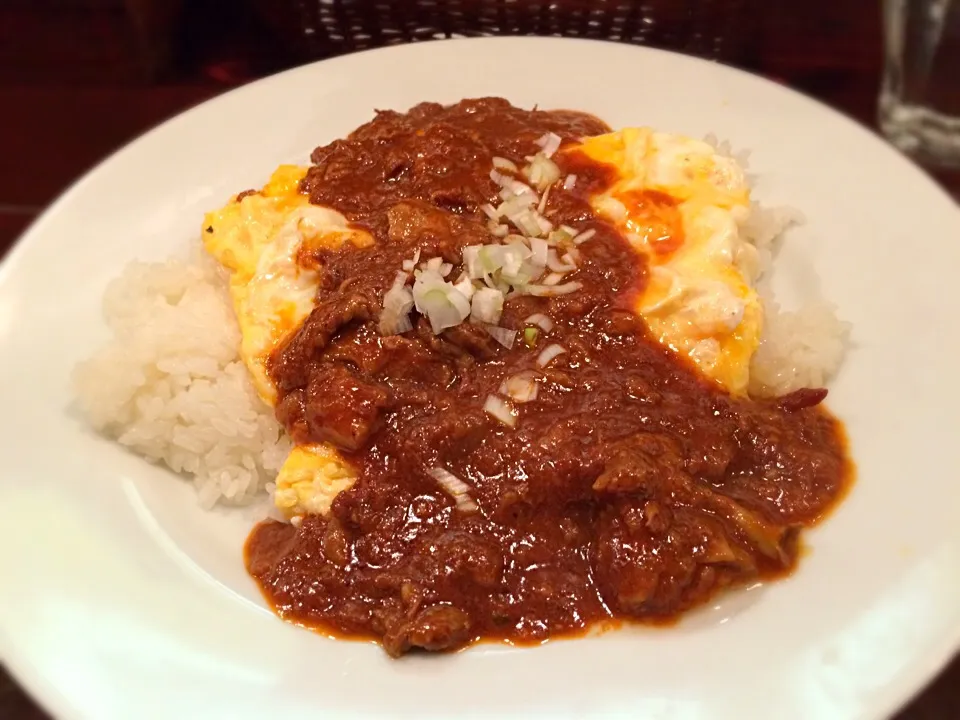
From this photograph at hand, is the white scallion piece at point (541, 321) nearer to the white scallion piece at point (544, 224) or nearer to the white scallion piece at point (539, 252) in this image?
the white scallion piece at point (539, 252)

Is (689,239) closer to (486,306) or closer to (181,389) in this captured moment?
(486,306)

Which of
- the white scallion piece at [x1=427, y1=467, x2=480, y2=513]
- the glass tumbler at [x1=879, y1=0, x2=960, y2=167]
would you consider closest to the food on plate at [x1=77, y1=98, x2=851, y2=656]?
the white scallion piece at [x1=427, y1=467, x2=480, y2=513]

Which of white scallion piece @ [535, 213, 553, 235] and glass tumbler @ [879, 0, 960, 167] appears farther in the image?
glass tumbler @ [879, 0, 960, 167]

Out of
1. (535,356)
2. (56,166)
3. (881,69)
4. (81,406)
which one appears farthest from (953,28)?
(56,166)

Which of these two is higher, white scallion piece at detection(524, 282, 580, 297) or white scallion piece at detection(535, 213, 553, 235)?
white scallion piece at detection(535, 213, 553, 235)

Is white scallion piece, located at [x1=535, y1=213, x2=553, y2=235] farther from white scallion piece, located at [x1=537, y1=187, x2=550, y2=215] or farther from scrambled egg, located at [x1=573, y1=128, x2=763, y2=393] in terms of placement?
scrambled egg, located at [x1=573, y1=128, x2=763, y2=393]

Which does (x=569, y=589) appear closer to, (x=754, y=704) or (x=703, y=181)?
(x=754, y=704)
